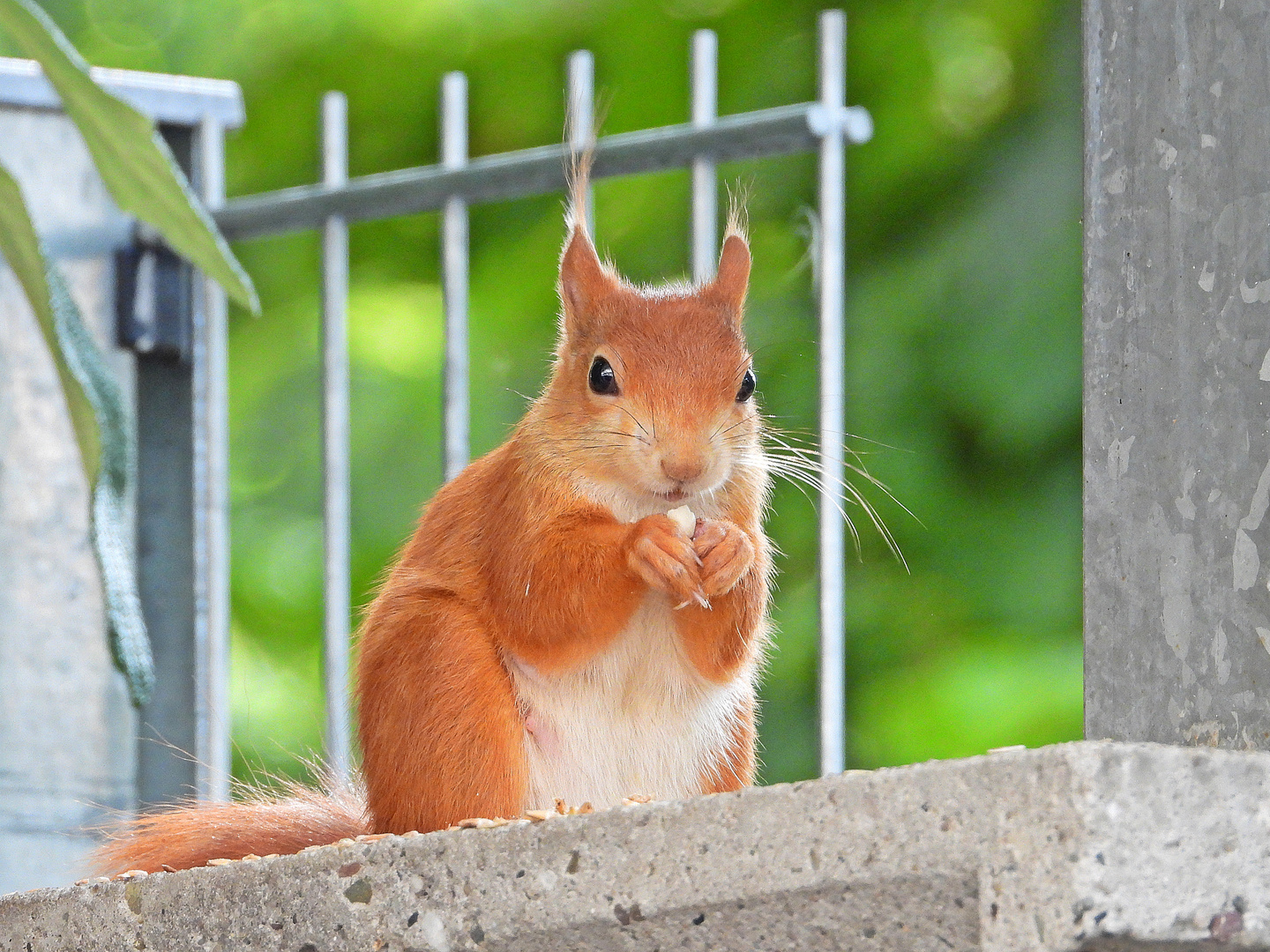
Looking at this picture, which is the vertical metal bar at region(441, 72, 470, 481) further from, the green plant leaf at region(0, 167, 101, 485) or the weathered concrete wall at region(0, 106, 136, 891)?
the green plant leaf at region(0, 167, 101, 485)

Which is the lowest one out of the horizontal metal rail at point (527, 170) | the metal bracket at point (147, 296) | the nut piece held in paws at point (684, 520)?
the nut piece held in paws at point (684, 520)

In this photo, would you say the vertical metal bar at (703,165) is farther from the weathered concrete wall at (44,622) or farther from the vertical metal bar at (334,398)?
the weathered concrete wall at (44,622)

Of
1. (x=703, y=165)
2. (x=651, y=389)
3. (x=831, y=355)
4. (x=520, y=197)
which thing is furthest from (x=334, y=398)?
(x=651, y=389)

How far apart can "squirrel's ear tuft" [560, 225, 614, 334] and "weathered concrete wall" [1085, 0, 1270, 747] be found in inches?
19.9

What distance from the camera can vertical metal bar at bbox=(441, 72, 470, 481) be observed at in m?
→ 2.03

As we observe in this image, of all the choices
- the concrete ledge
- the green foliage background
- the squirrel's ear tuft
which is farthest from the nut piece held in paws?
the green foliage background

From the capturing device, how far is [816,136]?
1.81 meters

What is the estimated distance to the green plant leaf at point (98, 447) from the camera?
1390mm

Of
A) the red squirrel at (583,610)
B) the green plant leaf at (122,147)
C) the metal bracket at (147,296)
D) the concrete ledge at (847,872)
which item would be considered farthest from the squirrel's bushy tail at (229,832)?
the metal bracket at (147,296)

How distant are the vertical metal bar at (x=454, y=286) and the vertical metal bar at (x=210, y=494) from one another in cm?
39

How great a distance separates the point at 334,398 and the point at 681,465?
1.12 m

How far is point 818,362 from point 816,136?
232 millimetres

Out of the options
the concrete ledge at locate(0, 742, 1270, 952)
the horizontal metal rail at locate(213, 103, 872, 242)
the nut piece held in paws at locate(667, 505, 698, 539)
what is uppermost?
the horizontal metal rail at locate(213, 103, 872, 242)

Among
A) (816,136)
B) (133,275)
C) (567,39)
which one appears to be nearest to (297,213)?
(133,275)
